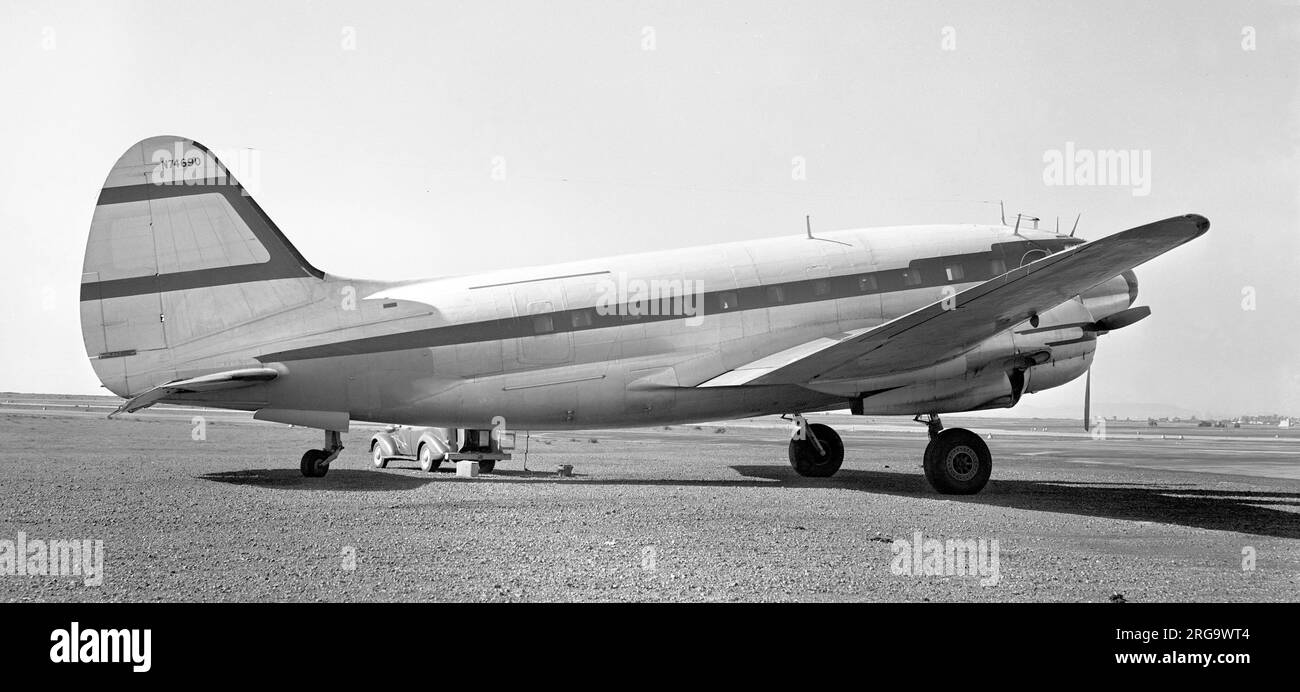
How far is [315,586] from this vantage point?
7699 mm

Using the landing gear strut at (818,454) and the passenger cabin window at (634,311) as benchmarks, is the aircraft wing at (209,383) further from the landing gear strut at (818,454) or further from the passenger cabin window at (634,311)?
the landing gear strut at (818,454)

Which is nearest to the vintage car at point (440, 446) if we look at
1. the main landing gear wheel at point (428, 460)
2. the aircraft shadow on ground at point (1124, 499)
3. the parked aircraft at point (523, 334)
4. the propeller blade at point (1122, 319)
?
the main landing gear wheel at point (428, 460)

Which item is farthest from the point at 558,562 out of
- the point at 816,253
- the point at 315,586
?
the point at 816,253

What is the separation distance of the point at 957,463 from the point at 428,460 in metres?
11.7

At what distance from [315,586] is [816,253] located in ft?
39.1

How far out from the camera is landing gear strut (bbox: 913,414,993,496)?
50.5ft

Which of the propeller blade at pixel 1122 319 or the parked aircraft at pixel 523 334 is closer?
the parked aircraft at pixel 523 334

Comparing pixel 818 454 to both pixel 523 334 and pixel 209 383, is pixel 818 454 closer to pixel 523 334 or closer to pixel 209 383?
pixel 523 334

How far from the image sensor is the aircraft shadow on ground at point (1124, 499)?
13.2 m

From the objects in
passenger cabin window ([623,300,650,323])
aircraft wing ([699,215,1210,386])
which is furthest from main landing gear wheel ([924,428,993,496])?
passenger cabin window ([623,300,650,323])

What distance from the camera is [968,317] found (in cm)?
1428

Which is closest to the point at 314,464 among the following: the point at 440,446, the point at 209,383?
the point at 209,383

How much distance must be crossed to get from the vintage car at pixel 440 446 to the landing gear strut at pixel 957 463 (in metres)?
8.59

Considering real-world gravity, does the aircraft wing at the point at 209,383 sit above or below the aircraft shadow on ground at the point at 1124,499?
above
